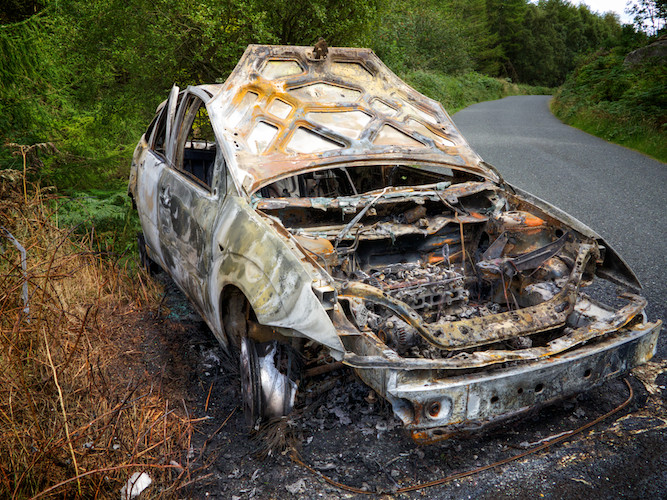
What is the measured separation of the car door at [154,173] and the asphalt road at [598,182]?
12.8 feet

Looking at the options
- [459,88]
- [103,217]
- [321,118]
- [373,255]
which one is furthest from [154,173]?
[459,88]

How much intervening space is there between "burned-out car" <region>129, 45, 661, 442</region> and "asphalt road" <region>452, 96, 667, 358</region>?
49.7 inches

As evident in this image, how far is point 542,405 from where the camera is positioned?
8.50 feet

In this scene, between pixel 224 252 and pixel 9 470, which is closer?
pixel 9 470

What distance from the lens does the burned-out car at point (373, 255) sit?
2.46 metres

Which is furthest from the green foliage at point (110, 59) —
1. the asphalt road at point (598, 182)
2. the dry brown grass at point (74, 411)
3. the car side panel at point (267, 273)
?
the asphalt road at point (598, 182)

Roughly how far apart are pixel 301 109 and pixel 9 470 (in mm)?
2772

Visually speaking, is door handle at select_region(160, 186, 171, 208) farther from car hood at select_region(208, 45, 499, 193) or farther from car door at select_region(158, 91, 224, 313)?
car hood at select_region(208, 45, 499, 193)

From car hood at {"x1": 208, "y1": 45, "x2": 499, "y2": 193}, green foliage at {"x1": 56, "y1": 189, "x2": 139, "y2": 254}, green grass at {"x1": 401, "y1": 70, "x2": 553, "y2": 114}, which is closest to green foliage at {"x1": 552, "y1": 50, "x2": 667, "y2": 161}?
green grass at {"x1": 401, "y1": 70, "x2": 553, "y2": 114}

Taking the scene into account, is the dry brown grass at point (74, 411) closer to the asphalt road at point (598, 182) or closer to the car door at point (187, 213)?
the car door at point (187, 213)

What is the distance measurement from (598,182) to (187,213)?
24.3 feet

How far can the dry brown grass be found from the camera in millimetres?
2297

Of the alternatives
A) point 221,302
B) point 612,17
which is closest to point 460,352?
point 221,302

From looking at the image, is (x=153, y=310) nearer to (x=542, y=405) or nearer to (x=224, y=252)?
(x=224, y=252)
